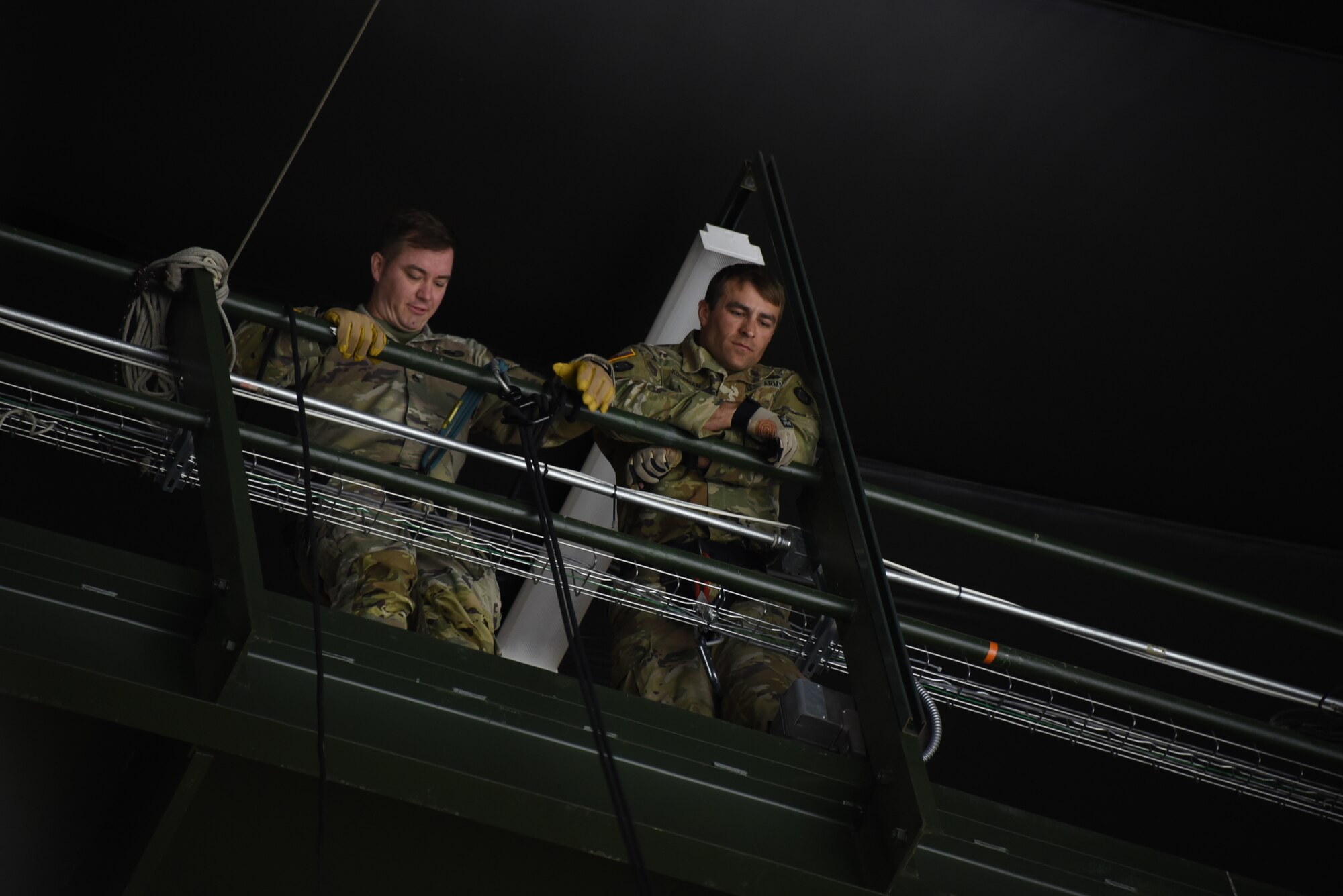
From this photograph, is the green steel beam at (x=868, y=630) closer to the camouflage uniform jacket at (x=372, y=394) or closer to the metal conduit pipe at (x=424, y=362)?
the metal conduit pipe at (x=424, y=362)

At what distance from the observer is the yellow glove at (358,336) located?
205cm

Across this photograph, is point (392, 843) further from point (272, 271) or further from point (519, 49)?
point (272, 271)

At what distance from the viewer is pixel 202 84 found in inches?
145

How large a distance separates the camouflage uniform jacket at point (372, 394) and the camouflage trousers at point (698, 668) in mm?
482

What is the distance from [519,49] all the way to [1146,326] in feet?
6.49

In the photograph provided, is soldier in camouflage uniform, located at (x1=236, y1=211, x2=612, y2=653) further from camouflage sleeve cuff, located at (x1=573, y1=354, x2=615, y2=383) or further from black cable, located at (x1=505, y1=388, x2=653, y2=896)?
black cable, located at (x1=505, y1=388, x2=653, y2=896)

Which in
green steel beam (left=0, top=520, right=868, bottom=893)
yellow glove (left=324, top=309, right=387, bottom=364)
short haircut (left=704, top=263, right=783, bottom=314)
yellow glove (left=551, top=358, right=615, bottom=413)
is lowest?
green steel beam (left=0, top=520, right=868, bottom=893)

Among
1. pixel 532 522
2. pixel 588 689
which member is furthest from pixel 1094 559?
pixel 588 689

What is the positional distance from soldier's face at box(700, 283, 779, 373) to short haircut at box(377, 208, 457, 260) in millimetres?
563

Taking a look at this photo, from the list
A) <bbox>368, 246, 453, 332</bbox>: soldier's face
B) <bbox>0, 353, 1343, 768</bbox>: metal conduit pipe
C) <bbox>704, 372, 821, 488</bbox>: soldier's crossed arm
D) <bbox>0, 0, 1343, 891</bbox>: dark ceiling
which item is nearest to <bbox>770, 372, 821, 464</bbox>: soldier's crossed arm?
<bbox>704, 372, 821, 488</bbox>: soldier's crossed arm

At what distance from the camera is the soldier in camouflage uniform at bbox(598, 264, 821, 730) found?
223 centimetres

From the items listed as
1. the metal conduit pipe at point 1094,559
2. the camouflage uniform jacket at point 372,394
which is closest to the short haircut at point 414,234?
the camouflage uniform jacket at point 372,394

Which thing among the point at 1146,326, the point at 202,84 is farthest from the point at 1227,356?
the point at 202,84

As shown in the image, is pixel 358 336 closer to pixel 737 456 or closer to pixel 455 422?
pixel 455 422
